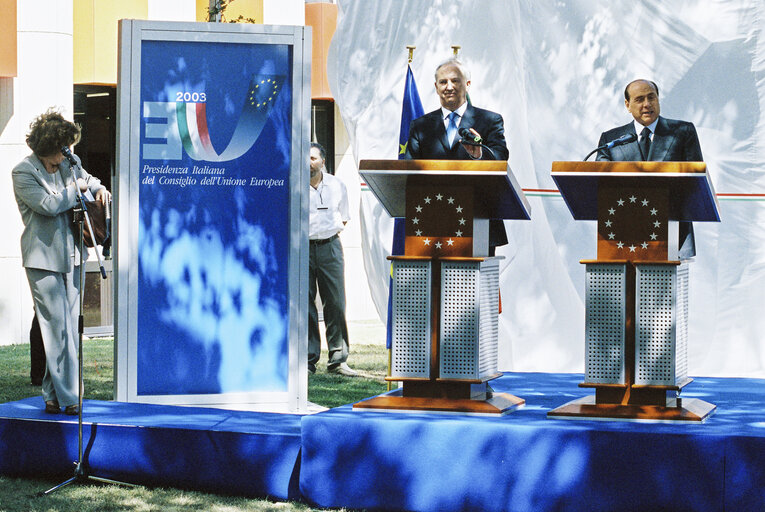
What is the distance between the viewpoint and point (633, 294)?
570cm

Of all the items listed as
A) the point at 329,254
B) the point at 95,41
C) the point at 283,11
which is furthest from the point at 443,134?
the point at 283,11

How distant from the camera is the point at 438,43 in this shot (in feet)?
39.4

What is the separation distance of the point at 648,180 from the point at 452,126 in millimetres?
1348

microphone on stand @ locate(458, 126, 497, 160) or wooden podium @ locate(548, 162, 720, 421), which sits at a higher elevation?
microphone on stand @ locate(458, 126, 497, 160)

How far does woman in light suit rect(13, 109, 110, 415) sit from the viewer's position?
22.0 feet

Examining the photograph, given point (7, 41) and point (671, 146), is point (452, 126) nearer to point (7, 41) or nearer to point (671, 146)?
point (671, 146)

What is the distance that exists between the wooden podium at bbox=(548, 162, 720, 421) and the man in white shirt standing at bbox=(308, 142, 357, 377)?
18.7ft

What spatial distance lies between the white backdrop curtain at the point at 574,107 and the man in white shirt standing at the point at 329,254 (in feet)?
3.17

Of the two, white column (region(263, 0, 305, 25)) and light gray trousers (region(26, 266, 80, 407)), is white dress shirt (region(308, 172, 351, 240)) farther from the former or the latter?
white column (region(263, 0, 305, 25))

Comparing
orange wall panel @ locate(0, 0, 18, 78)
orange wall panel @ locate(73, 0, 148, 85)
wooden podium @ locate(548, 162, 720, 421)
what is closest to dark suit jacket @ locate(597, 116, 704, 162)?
wooden podium @ locate(548, 162, 720, 421)

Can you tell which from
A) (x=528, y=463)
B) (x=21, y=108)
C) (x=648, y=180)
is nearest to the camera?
(x=528, y=463)

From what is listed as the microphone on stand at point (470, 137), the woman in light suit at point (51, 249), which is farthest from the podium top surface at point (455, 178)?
the woman in light suit at point (51, 249)

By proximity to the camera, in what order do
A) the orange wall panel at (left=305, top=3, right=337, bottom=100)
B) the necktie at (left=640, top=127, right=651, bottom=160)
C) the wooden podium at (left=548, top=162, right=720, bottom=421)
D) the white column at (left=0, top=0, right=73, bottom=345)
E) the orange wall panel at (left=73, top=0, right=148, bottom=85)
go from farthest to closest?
the orange wall panel at (left=305, top=3, right=337, bottom=100) → the orange wall panel at (left=73, top=0, right=148, bottom=85) → the white column at (left=0, top=0, right=73, bottom=345) → the necktie at (left=640, top=127, right=651, bottom=160) → the wooden podium at (left=548, top=162, right=720, bottom=421)

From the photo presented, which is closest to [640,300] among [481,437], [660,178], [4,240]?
[660,178]
